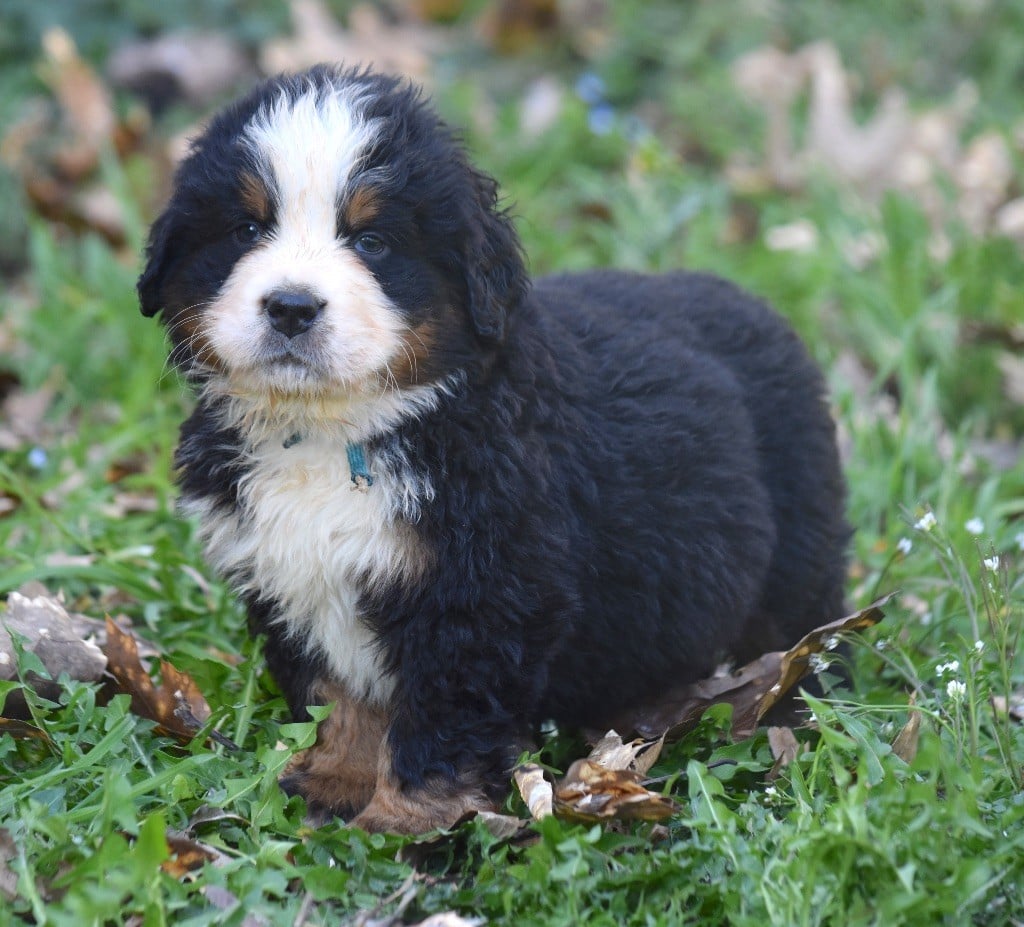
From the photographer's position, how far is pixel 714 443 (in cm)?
381

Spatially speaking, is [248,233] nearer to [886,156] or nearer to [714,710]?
[714,710]

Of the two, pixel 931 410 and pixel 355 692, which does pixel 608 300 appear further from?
pixel 931 410

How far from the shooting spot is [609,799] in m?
3.24

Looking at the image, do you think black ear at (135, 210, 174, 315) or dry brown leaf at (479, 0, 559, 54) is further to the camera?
dry brown leaf at (479, 0, 559, 54)

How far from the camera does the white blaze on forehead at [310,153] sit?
3236 millimetres

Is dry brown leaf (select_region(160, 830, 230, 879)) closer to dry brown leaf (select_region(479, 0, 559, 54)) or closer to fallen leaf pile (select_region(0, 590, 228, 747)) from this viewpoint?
fallen leaf pile (select_region(0, 590, 228, 747))

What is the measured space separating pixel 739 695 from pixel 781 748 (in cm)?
43

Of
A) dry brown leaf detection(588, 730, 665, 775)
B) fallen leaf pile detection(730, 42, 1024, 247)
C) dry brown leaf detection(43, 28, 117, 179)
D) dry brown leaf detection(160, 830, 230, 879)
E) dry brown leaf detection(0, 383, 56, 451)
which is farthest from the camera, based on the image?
dry brown leaf detection(43, 28, 117, 179)

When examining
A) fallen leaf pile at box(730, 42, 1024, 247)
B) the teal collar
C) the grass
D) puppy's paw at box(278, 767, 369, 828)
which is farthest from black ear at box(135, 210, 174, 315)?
fallen leaf pile at box(730, 42, 1024, 247)

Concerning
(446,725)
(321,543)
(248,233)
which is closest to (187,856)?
(446,725)

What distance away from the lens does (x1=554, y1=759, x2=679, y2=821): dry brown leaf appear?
320 cm

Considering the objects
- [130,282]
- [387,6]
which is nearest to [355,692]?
[130,282]

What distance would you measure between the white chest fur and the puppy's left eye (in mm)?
473

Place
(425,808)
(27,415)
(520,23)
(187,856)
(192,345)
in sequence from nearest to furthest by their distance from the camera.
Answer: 1. (187,856)
2. (425,808)
3. (192,345)
4. (27,415)
5. (520,23)
